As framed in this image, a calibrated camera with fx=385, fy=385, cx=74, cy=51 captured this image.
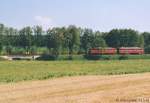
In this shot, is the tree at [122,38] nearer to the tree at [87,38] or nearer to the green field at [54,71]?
the tree at [87,38]

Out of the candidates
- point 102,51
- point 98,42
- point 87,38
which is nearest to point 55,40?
point 102,51

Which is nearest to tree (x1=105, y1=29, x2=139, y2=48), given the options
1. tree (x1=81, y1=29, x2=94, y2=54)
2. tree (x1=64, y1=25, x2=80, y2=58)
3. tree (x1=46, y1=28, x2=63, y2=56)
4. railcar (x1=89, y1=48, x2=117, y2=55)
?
tree (x1=81, y1=29, x2=94, y2=54)

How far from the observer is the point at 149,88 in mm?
17734

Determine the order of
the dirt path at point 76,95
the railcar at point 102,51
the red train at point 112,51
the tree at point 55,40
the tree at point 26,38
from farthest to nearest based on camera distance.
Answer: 1. the tree at point 26,38
2. the red train at point 112,51
3. the railcar at point 102,51
4. the tree at point 55,40
5. the dirt path at point 76,95

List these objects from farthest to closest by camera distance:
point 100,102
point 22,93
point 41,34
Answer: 1. point 41,34
2. point 22,93
3. point 100,102

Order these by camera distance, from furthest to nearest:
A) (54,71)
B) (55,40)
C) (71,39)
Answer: (71,39)
(55,40)
(54,71)

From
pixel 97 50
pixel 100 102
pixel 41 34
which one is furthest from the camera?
pixel 41 34

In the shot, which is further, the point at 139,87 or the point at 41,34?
the point at 41,34

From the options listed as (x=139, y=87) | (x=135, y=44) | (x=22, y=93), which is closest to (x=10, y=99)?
(x=22, y=93)

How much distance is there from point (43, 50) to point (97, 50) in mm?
13875

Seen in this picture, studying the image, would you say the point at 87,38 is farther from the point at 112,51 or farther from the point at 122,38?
the point at 122,38

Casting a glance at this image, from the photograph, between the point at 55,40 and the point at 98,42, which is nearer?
the point at 55,40

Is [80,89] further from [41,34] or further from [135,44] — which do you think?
[135,44]

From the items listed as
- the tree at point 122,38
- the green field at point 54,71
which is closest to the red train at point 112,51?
the tree at point 122,38
